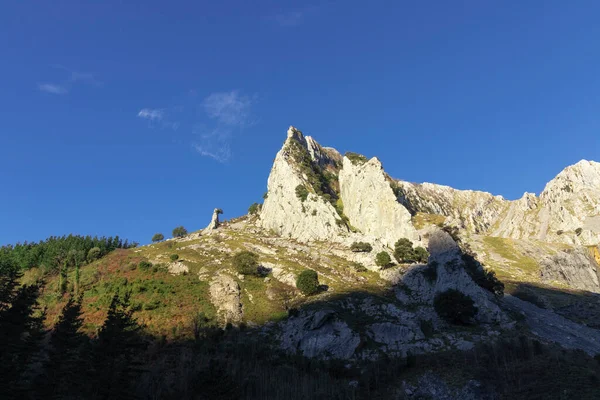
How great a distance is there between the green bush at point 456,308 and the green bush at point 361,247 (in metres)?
31.5

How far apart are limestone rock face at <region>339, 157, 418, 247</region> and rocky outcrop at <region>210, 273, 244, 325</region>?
44.8 m

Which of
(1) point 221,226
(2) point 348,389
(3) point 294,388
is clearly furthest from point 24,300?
Answer: (1) point 221,226

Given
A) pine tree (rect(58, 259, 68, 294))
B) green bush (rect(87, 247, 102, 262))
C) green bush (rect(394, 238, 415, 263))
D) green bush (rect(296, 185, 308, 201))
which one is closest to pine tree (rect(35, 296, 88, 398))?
pine tree (rect(58, 259, 68, 294))

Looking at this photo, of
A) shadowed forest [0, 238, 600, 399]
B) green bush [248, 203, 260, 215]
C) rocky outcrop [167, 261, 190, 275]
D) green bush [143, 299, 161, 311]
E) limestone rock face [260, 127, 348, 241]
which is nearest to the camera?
shadowed forest [0, 238, 600, 399]

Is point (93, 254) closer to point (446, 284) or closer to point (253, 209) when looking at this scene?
point (253, 209)

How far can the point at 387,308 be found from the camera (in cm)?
5753

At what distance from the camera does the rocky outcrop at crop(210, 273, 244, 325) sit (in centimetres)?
5697

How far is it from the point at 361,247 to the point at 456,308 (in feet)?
115

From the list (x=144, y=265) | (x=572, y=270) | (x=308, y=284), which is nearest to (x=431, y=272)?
(x=308, y=284)

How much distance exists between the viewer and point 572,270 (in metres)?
122

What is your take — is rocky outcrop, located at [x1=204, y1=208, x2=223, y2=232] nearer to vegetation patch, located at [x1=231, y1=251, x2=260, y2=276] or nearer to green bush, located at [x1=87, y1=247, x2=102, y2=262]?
green bush, located at [x1=87, y1=247, x2=102, y2=262]

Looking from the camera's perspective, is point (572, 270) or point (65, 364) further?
point (572, 270)

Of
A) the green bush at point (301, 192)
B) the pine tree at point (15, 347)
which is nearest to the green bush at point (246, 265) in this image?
the pine tree at point (15, 347)

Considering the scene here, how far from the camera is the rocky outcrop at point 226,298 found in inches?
2243
